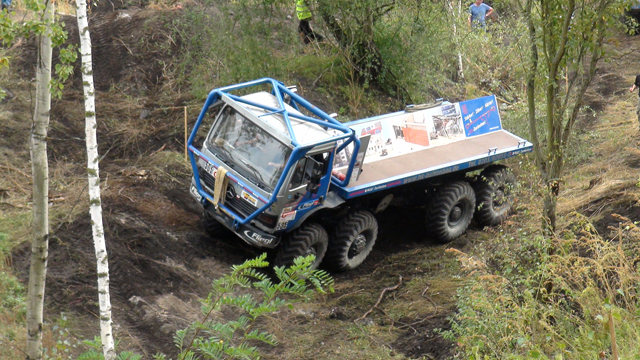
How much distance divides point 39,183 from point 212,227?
14.1 feet

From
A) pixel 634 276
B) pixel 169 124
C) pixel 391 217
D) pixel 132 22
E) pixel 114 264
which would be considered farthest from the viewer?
pixel 132 22

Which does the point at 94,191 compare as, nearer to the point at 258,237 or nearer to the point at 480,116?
the point at 258,237

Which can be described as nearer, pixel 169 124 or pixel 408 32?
pixel 169 124

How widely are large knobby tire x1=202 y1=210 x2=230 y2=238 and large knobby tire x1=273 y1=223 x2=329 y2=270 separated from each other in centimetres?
106

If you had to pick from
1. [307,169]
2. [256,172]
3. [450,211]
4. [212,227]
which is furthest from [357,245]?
[212,227]

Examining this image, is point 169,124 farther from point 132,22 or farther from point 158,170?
point 132,22

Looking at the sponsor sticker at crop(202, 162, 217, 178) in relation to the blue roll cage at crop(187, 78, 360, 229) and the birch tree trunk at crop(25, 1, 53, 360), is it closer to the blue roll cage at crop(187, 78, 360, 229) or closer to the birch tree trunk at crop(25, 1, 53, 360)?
the blue roll cage at crop(187, 78, 360, 229)

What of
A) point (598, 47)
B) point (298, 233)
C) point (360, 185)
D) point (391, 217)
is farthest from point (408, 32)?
point (598, 47)

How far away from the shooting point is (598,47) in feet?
19.3

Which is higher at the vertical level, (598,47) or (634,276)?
(598,47)

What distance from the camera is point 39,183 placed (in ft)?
15.6

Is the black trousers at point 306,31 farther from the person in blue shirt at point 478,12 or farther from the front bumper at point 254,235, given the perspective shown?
the front bumper at point 254,235

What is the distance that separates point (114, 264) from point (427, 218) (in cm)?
459

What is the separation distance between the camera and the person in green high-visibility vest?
12469 mm
